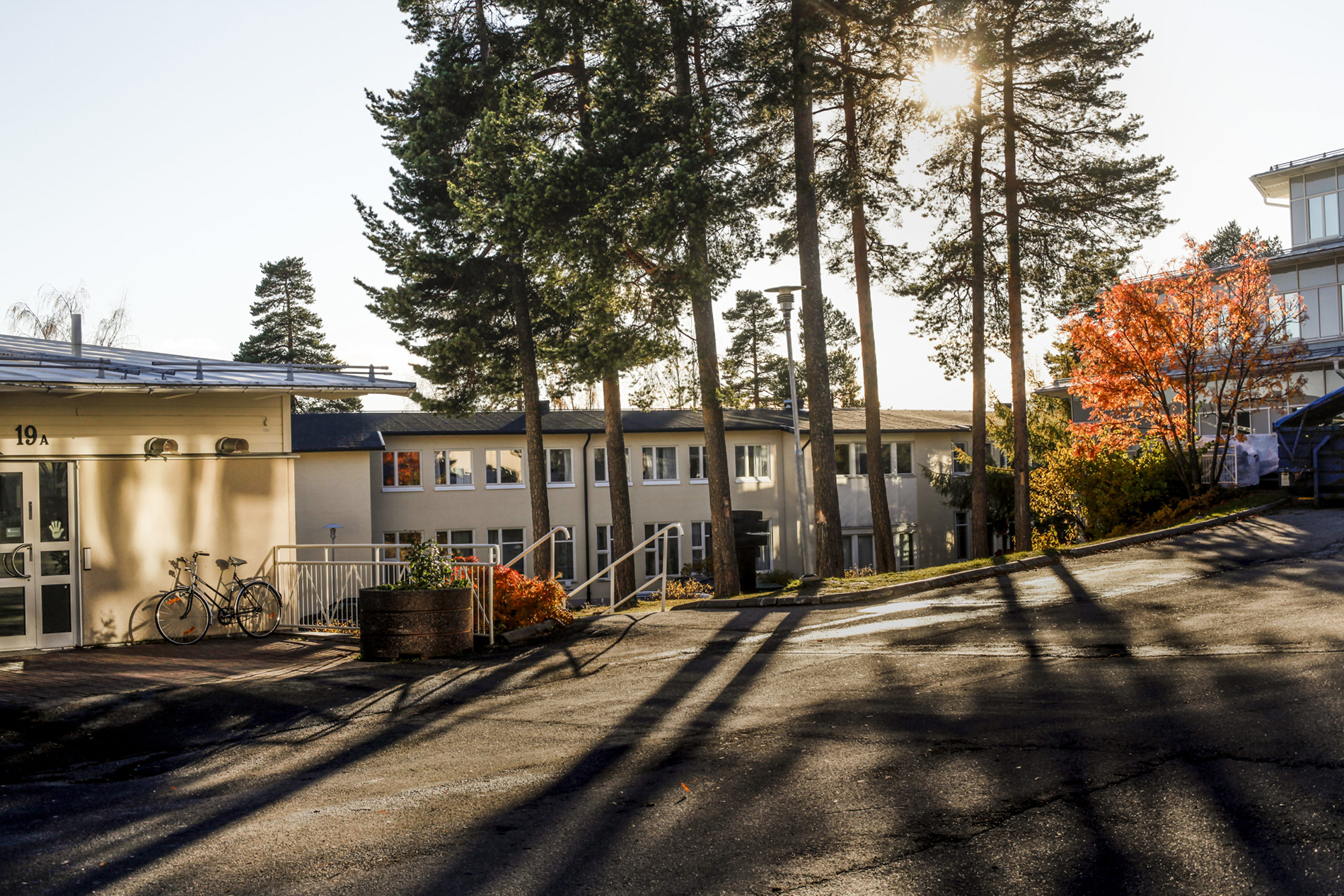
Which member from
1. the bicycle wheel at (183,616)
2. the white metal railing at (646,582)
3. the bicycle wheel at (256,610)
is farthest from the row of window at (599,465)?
the bicycle wheel at (183,616)

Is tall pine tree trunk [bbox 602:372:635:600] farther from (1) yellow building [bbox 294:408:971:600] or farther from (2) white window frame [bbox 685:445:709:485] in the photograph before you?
(2) white window frame [bbox 685:445:709:485]

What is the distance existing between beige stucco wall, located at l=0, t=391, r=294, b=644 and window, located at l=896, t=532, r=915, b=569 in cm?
3221

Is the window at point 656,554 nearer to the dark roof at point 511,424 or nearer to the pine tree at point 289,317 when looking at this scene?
the dark roof at point 511,424

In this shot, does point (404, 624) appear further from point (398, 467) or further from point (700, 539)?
point (700, 539)

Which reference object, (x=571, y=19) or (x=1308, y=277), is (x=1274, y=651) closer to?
(x=571, y=19)

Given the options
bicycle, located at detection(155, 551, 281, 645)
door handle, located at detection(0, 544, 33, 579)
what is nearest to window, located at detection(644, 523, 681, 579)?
bicycle, located at detection(155, 551, 281, 645)

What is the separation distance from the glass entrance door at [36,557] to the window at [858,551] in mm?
31630

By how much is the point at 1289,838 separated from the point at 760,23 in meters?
19.4

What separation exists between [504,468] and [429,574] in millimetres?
27138

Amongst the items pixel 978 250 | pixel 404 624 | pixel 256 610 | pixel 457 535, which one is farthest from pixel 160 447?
pixel 457 535

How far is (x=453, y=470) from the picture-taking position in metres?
38.3

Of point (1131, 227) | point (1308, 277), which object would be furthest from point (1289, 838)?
point (1308, 277)

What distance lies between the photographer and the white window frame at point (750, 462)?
136ft

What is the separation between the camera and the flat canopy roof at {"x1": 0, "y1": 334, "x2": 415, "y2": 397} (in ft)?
40.4
